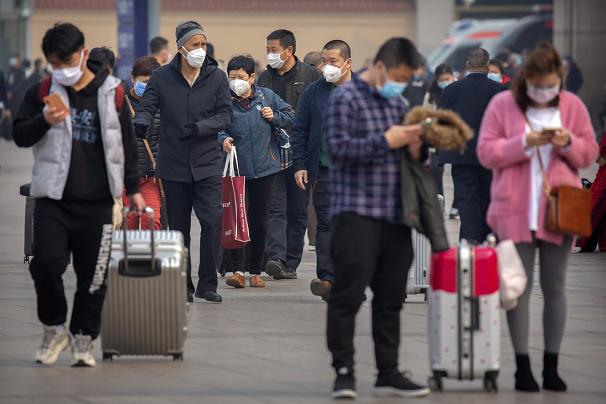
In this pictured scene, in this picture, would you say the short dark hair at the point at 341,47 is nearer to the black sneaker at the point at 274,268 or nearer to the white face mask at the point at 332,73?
the white face mask at the point at 332,73

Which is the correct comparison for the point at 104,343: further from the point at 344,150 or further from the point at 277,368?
the point at 344,150

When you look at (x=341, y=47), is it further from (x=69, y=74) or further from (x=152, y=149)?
(x=69, y=74)

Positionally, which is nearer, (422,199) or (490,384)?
(422,199)

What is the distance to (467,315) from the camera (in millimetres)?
8094

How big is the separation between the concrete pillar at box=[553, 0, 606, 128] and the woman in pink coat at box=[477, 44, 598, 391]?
30450 millimetres

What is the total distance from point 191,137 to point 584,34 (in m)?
28.1

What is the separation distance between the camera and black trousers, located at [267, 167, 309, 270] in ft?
44.8

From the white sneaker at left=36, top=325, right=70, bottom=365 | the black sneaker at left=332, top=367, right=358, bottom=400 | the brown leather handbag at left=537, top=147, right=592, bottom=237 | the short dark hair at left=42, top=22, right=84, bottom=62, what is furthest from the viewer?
the white sneaker at left=36, top=325, right=70, bottom=365

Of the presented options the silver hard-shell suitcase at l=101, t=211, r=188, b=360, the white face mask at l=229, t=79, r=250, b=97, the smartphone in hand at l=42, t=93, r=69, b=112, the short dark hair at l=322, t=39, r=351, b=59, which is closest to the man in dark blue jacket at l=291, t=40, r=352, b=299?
the short dark hair at l=322, t=39, r=351, b=59

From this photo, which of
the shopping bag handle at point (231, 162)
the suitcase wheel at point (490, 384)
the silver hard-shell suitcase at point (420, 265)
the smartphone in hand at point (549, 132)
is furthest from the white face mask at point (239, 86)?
the suitcase wheel at point (490, 384)

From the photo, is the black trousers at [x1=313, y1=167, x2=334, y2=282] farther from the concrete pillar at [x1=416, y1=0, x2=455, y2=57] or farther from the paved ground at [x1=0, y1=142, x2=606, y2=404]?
the concrete pillar at [x1=416, y1=0, x2=455, y2=57]

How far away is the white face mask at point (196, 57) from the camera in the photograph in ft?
38.1

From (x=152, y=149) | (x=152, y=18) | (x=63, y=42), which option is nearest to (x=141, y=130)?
(x=152, y=149)

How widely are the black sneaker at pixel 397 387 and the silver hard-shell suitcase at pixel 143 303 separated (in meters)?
1.29
